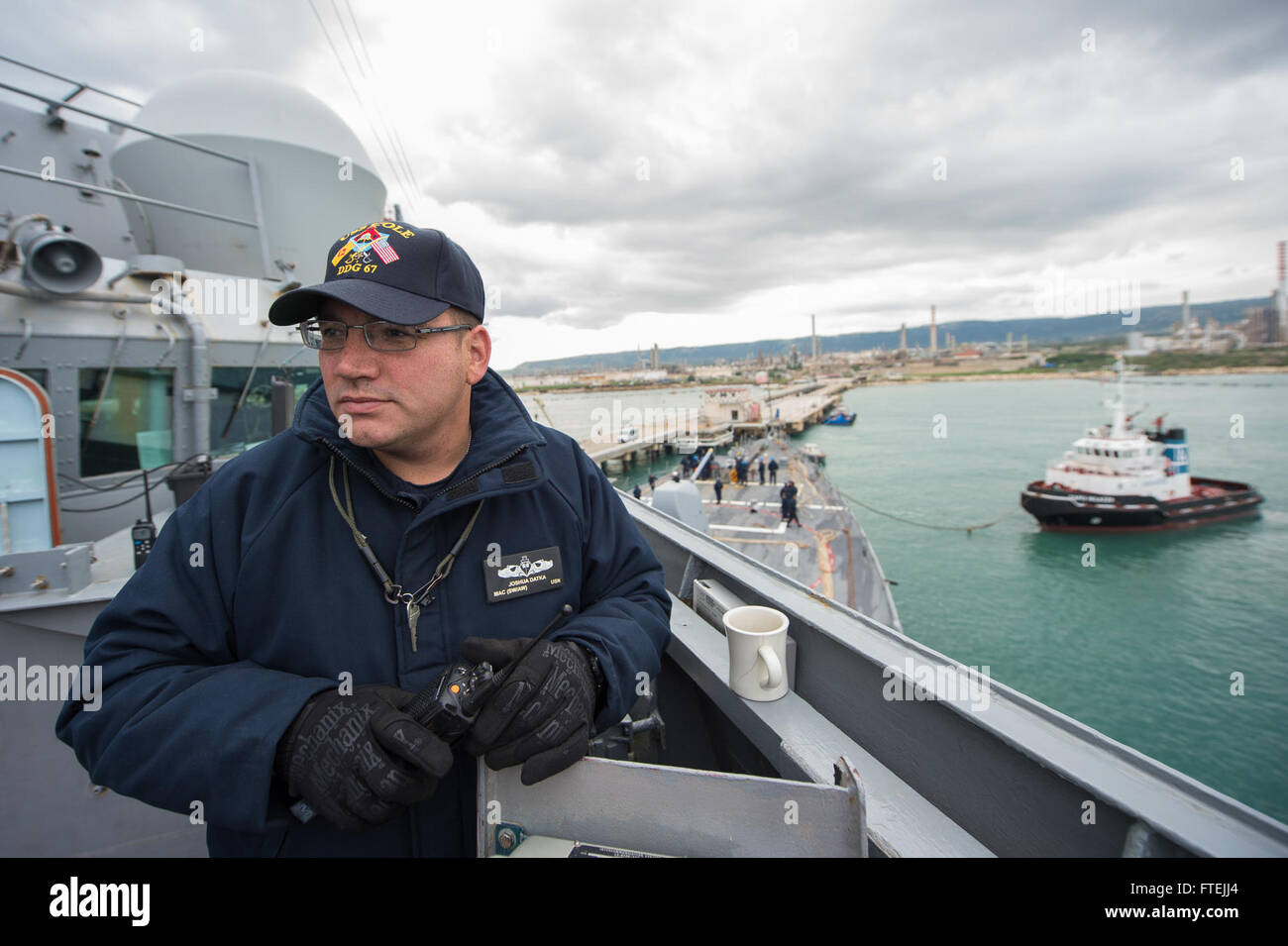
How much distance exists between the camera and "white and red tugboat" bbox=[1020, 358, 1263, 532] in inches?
1053

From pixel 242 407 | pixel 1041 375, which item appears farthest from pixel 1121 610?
pixel 1041 375

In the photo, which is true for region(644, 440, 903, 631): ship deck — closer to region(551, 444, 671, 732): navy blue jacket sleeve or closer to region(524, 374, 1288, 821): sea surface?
region(524, 374, 1288, 821): sea surface

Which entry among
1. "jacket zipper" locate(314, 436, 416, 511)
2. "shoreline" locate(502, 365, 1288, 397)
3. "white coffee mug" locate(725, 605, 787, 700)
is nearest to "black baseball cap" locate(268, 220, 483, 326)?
"jacket zipper" locate(314, 436, 416, 511)

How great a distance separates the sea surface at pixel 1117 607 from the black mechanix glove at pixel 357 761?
1267 cm

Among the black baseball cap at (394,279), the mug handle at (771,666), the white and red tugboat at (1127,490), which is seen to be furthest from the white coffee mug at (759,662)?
the white and red tugboat at (1127,490)

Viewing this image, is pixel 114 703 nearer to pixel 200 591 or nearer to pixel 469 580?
pixel 200 591

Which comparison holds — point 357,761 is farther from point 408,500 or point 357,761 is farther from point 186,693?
point 408,500

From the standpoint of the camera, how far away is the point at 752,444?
4616cm

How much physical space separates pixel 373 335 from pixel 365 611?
759mm

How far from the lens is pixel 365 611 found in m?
1.51

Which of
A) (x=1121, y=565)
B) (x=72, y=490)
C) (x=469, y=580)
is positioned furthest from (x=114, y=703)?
(x=1121, y=565)

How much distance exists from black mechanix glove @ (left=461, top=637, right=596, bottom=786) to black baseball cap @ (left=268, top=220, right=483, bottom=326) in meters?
0.92

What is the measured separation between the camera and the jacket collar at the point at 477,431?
5.10 feet
